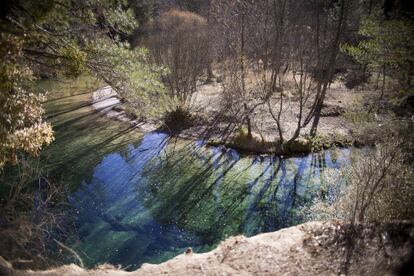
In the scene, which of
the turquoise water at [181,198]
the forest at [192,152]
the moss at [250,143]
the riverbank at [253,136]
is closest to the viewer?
the forest at [192,152]

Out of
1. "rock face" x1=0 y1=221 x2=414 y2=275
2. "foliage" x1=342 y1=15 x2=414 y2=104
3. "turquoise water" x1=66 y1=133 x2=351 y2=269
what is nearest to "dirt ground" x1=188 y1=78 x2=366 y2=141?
"turquoise water" x1=66 y1=133 x2=351 y2=269

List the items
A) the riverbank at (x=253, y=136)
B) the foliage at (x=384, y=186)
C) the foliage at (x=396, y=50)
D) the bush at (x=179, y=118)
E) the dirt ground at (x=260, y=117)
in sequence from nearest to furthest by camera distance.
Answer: the foliage at (x=384, y=186) < the foliage at (x=396, y=50) < the riverbank at (x=253, y=136) < the dirt ground at (x=260, y=117) < the bush at (x=179, y=118)

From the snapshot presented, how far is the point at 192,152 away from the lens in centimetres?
1783

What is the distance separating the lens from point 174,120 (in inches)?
846

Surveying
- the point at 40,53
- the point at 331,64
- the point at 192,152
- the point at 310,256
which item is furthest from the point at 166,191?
the point at 331,64

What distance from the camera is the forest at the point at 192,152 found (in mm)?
7430

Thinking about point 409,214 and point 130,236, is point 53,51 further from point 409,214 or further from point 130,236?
point 409,214

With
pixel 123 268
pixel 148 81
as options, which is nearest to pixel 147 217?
pixel 123 268

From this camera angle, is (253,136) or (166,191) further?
(253,136)

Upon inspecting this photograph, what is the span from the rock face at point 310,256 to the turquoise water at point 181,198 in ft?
6.97

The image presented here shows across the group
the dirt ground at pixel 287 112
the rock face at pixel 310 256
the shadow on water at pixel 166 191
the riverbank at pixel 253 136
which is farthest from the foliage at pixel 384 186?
the dirt ground at pixel 287 112

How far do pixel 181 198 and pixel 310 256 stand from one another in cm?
650

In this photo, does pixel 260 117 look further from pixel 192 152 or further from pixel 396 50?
pixel 396 50

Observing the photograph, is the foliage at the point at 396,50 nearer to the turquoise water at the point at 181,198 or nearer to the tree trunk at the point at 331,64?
the turquoise water at the point at 181,198
